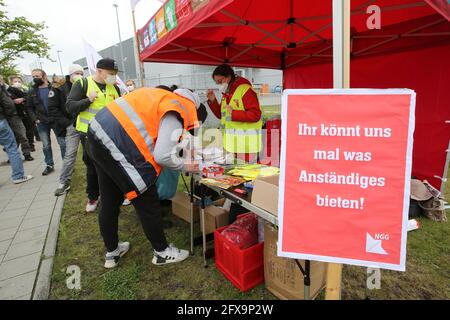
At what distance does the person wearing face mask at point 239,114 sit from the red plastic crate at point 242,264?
4.40 ft

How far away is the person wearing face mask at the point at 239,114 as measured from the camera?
3.06 m

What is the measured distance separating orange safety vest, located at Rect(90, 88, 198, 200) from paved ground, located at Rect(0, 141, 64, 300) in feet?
4.22

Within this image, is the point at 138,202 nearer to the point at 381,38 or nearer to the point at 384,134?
the point at 384,134

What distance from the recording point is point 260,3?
3.13 m

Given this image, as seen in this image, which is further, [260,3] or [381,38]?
[381,38]

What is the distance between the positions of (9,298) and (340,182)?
8.25 ft

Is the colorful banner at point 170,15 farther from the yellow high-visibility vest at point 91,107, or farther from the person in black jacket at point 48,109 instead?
the person in black jacket at point 48,109

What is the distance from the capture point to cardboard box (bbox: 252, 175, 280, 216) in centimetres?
155

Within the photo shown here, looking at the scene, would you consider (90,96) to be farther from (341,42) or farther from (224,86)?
(341,42)

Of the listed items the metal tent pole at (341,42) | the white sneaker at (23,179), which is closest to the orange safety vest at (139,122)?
the metal tent pole at (341,42)

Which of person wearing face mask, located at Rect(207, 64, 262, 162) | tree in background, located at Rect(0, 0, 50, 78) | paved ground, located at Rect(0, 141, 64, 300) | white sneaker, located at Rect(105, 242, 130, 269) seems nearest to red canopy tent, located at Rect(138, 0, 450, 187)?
person wearing face mask, located at Rect(207, 64, 262, 162)

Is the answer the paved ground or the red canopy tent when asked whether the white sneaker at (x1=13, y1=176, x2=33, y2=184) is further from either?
the red canopy tent

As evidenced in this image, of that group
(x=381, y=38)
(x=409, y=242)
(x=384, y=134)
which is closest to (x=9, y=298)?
(x=384, y=134)
